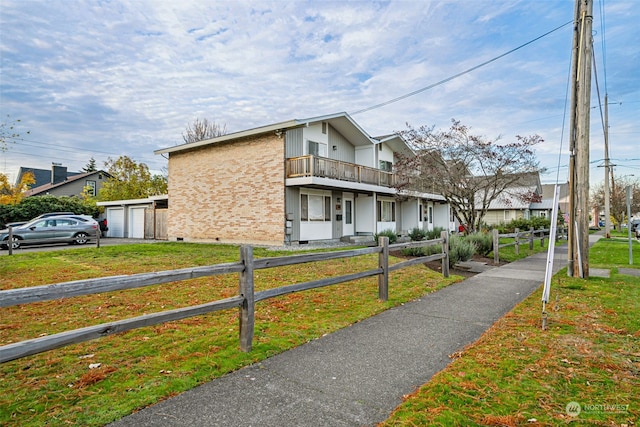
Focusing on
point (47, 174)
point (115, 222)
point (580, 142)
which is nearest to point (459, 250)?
point (580, 142)

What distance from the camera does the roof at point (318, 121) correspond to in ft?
57.0

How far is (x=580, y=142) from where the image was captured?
8.50 m

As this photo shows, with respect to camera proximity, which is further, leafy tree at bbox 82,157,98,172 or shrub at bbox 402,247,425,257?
leafy tree at bbox 82,157,98,172

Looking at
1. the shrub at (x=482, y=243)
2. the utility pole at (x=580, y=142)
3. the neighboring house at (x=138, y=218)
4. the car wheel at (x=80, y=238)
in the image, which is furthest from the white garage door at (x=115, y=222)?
the utility pole at (x=580, y=142)

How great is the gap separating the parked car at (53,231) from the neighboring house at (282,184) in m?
4.67

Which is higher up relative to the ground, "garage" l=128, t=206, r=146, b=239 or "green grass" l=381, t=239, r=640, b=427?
"garage" l=128, t=206, r=146, b=239

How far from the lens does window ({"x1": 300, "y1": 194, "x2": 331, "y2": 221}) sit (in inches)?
733

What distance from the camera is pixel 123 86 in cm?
1933

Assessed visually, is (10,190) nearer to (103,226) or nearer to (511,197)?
(103,226)

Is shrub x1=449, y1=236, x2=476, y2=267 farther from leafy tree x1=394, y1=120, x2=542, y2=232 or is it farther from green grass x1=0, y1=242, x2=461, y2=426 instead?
leafy tree x1=394, y1=120, x2=542, y2=232

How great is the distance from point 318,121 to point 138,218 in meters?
16.5

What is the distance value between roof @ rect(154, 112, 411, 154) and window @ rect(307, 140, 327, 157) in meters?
1.34

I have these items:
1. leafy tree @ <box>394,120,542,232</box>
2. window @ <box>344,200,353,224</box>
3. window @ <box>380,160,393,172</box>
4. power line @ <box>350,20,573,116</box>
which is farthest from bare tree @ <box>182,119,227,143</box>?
leafy tree @ <box>394,120,542,232</box>

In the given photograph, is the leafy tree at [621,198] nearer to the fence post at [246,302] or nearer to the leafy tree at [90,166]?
the fence post at [246,302]
